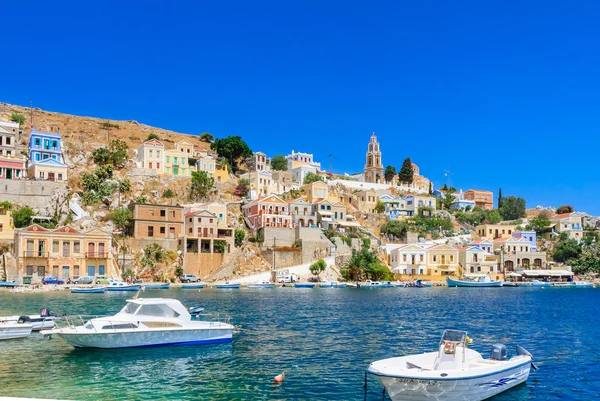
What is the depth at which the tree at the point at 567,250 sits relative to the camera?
109812 mm

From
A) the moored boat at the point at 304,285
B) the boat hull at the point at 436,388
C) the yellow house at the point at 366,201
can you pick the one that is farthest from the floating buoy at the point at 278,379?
the yellow house at the point at 366,201

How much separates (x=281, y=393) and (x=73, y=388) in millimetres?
7429

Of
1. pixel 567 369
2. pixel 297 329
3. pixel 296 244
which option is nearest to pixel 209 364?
pixel 297 329

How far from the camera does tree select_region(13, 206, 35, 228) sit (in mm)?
74944

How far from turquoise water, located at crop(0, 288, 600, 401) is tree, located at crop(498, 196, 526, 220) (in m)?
99.3

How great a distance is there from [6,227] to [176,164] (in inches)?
1423

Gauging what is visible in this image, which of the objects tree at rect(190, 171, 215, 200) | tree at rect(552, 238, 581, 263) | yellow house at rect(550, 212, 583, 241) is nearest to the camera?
tree at rect(190, 171, 215, 200)

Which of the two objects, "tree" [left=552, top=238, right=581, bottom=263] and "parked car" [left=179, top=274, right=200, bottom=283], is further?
"tree" [left=552, top=238, right=581, bottom=263]

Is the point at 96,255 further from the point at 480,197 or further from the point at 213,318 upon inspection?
the point at 480,197

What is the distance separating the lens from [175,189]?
97562mm

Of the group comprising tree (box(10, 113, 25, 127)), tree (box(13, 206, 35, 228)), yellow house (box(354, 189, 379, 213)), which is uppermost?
tree (box(10, 113, 25, 127))

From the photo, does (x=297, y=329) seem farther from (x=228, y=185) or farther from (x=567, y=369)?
(x=228, y=185)

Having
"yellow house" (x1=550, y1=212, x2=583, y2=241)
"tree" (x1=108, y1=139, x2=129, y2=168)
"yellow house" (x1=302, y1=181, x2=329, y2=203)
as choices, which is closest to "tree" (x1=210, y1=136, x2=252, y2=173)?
"yellow house" (x1=302, y1=181, x2=329, y2=203)

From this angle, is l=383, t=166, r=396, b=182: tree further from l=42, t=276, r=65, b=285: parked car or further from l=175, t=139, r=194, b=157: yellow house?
l=42, t=276, r=65, b=285: parked car
